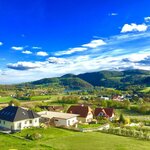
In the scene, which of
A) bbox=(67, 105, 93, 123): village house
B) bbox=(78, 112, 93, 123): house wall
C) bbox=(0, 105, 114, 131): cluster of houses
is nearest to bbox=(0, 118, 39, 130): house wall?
bbox=(0, 105, 114, 131): cluster of houses

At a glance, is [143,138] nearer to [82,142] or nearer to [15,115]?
[82,142]

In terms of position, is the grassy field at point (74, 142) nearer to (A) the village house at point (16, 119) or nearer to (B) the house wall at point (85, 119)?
(A) the village house at point (16, 119)

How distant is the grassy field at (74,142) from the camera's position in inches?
1532

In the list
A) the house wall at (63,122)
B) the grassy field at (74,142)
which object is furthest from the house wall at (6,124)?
A: the house wall at (63,122)

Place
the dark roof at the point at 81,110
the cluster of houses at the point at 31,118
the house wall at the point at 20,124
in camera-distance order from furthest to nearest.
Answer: the dark roof at the point at 81,110 < the cluster of houses at the point at 31,118 < the house wall at the point at 20,124

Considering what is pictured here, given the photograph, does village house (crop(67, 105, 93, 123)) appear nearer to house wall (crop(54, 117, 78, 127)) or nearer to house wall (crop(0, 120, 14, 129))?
house wall (crop(54, 117, 78, 127))

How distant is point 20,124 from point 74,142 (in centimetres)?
1595

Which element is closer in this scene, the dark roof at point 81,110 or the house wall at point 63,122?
the house wall at point 63,122

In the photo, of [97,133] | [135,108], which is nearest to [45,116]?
[97,133]

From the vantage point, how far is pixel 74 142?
42250 mm

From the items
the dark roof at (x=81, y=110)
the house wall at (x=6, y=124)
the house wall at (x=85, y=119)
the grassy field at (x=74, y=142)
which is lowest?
the grassy field at (x=74, y=142)

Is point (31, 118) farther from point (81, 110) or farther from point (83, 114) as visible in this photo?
point (81, 110)

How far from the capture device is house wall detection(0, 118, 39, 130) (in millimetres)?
53638

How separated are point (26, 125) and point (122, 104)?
57019 mm
